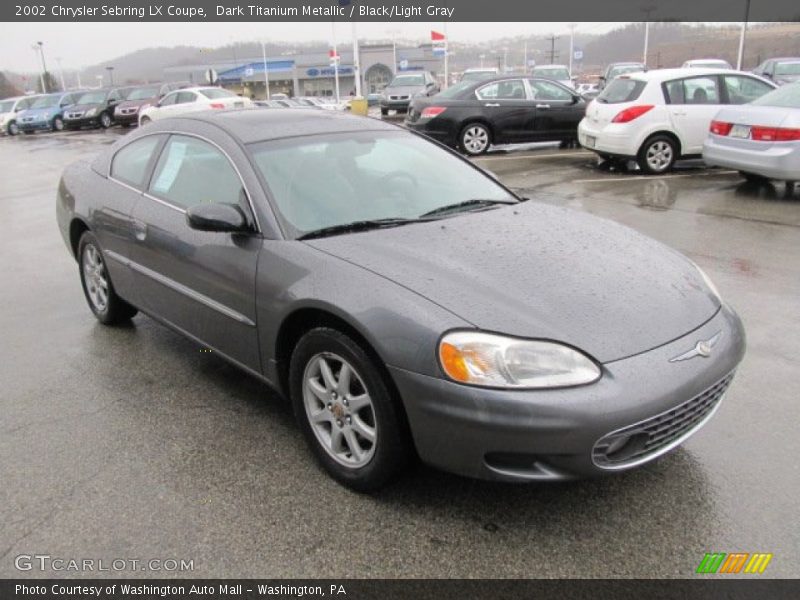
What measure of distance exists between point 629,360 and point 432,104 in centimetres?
1141

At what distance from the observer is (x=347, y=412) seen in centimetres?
275

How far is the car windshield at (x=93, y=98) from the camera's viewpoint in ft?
96.0

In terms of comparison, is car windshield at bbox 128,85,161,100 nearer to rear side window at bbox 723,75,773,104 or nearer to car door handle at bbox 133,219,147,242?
rear side window at bbox 723,75,773,104

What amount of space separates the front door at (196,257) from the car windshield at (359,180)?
0.71ft

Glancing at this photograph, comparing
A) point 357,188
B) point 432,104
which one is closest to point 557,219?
point 357,188

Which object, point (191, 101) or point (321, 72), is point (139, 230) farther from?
point (321, 72)

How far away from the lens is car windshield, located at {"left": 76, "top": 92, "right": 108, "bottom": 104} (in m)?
29.3

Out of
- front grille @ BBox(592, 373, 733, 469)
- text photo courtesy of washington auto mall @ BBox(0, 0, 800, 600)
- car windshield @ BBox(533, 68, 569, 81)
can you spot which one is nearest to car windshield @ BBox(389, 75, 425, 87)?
car windshield @ BBox(533, 68, 569, 81)

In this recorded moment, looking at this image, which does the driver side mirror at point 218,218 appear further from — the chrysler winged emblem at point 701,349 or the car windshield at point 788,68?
the car windshield at point 788,68

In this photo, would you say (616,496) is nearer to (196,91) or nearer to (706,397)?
(706,397)

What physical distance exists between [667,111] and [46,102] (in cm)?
2991

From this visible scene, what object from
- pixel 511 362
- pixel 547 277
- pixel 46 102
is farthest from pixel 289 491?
pixel 46 102

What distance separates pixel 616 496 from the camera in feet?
8.94

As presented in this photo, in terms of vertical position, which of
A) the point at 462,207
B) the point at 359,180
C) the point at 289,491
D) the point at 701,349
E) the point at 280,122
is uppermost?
the point at 280,122
